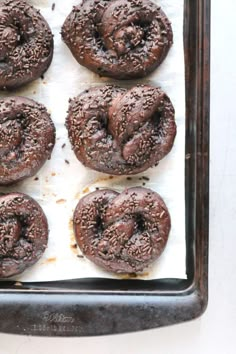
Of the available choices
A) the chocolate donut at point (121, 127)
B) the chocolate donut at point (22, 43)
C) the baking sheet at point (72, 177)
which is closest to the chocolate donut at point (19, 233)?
the baking sheet at point (72, 177)

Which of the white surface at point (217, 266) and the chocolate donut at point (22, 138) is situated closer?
the chocolate donut at point (22, 138)

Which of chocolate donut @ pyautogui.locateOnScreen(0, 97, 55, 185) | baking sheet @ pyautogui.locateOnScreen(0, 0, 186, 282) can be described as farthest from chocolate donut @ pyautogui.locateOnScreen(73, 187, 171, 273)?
chocolate donut @ pyautogui.locateOnScreen(0, 97, 55, 185)

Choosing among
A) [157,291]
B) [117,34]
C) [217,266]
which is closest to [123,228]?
[157,291]

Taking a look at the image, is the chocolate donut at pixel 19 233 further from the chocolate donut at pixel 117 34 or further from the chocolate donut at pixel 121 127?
the chocolate donut at pixel 117 34

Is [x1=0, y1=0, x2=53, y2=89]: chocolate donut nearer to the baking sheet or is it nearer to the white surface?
the baking sheet

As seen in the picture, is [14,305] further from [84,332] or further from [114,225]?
[114,225]

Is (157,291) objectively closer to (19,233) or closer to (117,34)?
(19,233)
